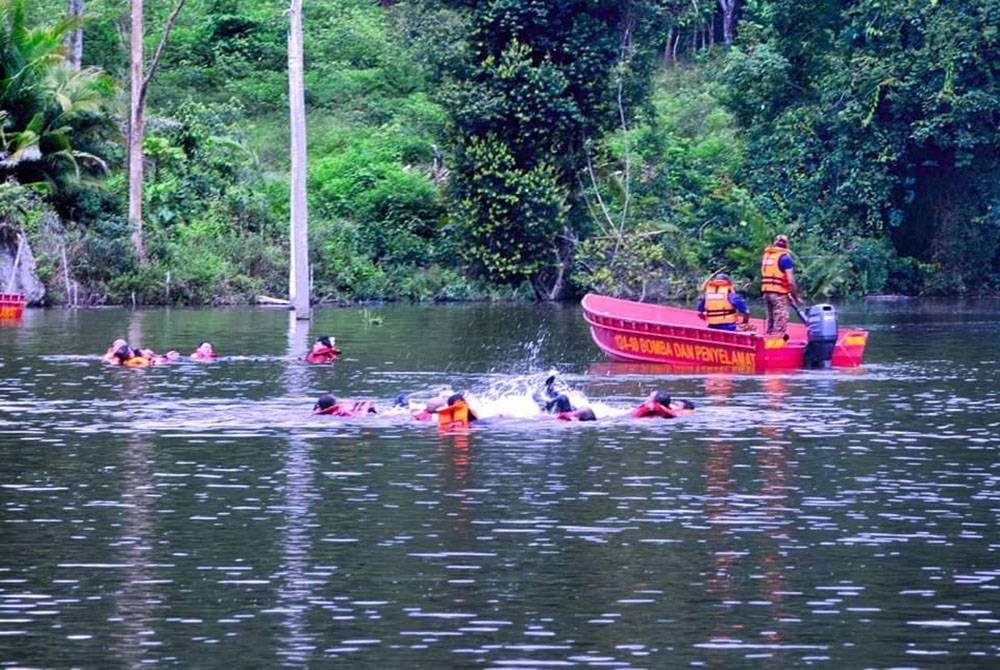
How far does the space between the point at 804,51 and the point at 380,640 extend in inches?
2078

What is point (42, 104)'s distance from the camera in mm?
55094

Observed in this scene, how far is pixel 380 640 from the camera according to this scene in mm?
14141

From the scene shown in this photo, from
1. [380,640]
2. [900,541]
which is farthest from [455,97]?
[380,640]

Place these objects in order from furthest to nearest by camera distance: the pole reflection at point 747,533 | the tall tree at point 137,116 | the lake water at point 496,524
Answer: the tall tree at point 137,116, the pole reflection at point 747,533, the lake water at point 496,524

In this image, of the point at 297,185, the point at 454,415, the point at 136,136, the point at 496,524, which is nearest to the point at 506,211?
the point at 136,136

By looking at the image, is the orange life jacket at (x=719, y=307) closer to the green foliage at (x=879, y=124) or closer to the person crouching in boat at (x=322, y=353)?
the person crouching in boat at (x=322, y=353)

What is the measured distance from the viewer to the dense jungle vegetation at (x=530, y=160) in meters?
57.7

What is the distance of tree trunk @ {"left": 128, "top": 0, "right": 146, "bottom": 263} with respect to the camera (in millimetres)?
55938

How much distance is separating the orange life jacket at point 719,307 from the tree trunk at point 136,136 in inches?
923

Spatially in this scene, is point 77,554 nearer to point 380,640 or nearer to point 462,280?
point 380,640

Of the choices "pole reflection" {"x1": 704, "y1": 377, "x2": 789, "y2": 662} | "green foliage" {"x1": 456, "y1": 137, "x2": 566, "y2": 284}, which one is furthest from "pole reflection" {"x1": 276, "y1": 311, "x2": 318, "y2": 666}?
"green foliage" {"x1": 456, "y1": 137, "x2": 566, "y2": 284}

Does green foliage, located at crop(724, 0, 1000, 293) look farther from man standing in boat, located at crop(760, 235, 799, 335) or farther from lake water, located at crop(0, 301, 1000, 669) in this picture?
lake water, located at crop(0, 301, 1000, 669)

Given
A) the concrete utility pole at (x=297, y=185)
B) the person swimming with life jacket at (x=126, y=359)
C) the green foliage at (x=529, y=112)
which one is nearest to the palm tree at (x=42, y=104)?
the concrete utility pole at (x=297, y=185)

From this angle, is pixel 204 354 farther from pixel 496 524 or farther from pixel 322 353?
pixel 496 524
